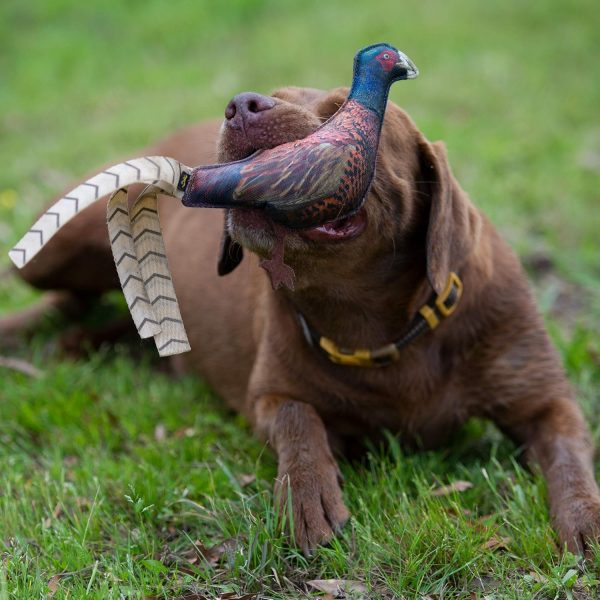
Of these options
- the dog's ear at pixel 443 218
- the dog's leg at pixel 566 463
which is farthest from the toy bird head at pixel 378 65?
the dog's leg at pixel 566 463

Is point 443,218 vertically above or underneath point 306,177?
underneath

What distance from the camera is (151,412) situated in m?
4.06

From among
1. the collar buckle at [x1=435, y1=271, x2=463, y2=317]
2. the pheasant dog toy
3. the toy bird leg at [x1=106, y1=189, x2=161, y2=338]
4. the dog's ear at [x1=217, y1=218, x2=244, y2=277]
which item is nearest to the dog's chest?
the collar buckle at [x1=435, y1=271, x2=463, y2=317]

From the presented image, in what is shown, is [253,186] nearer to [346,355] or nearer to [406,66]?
[406,66]

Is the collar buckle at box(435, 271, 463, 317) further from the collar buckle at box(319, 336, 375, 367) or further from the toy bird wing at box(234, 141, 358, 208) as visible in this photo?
the toy bird wing at box(234, 141, 358, 208)

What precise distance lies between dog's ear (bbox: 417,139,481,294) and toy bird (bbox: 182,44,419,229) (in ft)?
1.41

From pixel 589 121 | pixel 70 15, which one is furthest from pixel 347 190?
pixel 70 15

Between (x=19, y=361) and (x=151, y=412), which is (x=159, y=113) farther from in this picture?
(x=151, y=412)

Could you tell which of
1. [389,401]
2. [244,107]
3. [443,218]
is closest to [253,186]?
[244,107]

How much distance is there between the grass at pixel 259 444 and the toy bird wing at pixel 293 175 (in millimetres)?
983

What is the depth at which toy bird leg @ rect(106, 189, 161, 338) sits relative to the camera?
8.21ft

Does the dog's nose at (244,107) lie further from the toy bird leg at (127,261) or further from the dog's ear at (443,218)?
the dog's ear at (443,218)

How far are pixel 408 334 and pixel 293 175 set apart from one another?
1.01 m

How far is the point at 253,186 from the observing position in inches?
95.0
